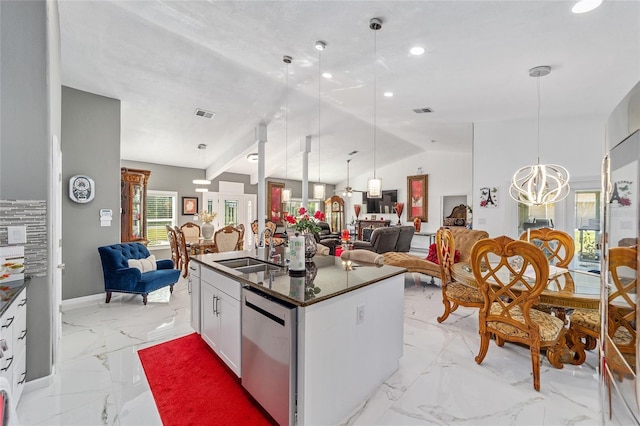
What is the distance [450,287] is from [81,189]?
16.7 ft

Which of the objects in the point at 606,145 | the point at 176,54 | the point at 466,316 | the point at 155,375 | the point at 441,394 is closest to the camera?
the point at 606,145

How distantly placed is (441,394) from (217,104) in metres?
4.85

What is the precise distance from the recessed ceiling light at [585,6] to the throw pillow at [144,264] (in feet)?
17.7

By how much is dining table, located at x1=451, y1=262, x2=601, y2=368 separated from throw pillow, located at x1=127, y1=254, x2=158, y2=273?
13.8 feet

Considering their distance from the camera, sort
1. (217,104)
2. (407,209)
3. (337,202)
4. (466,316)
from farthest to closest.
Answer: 1. (337,202)
2. (407,209)
3. (217,104)
4. (466,316)

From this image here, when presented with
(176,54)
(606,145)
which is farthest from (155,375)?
(176,54)

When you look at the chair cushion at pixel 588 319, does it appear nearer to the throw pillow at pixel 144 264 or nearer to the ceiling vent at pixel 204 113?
the throw pillow at pixel 144 264

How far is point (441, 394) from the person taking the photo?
213 cm

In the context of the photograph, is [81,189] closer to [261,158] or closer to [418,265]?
[261,158]

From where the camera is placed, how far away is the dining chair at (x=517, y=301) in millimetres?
2117

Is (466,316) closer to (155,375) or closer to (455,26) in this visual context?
(455,26)

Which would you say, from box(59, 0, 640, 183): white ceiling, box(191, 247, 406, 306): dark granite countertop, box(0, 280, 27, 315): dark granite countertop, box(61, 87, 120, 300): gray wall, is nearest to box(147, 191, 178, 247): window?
box(59, 0, 640, 183): white ceiling

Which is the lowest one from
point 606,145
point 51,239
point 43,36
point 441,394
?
point 441,394

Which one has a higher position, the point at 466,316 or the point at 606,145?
the point at 606,145
